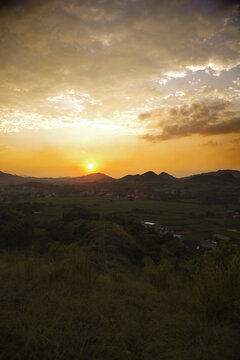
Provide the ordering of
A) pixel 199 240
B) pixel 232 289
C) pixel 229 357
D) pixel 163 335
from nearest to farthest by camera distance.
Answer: pixel 229 357, pixel 163 335, pixel 232 289, pixel 199 240

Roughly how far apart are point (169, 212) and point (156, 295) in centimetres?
6800

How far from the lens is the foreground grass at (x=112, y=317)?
3018 mm

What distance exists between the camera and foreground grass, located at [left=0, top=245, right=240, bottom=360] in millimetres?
3018

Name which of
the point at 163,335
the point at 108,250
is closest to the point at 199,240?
the point at 108,250

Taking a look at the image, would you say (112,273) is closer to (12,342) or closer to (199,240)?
(12,342)

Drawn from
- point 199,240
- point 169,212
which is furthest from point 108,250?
point 169,212

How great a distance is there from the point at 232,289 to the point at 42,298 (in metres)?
4.26

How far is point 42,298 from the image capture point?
4.58m

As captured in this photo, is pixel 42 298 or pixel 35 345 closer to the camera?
pixel 35 345

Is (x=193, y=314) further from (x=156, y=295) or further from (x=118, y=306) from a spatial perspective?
(x=118, y=306)

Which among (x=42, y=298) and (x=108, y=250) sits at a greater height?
(x=42, y=298)

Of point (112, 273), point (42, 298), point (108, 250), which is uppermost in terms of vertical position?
point (42, 298)

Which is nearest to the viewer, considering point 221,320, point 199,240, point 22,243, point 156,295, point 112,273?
point 221,320

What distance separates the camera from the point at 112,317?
13.1 ft
